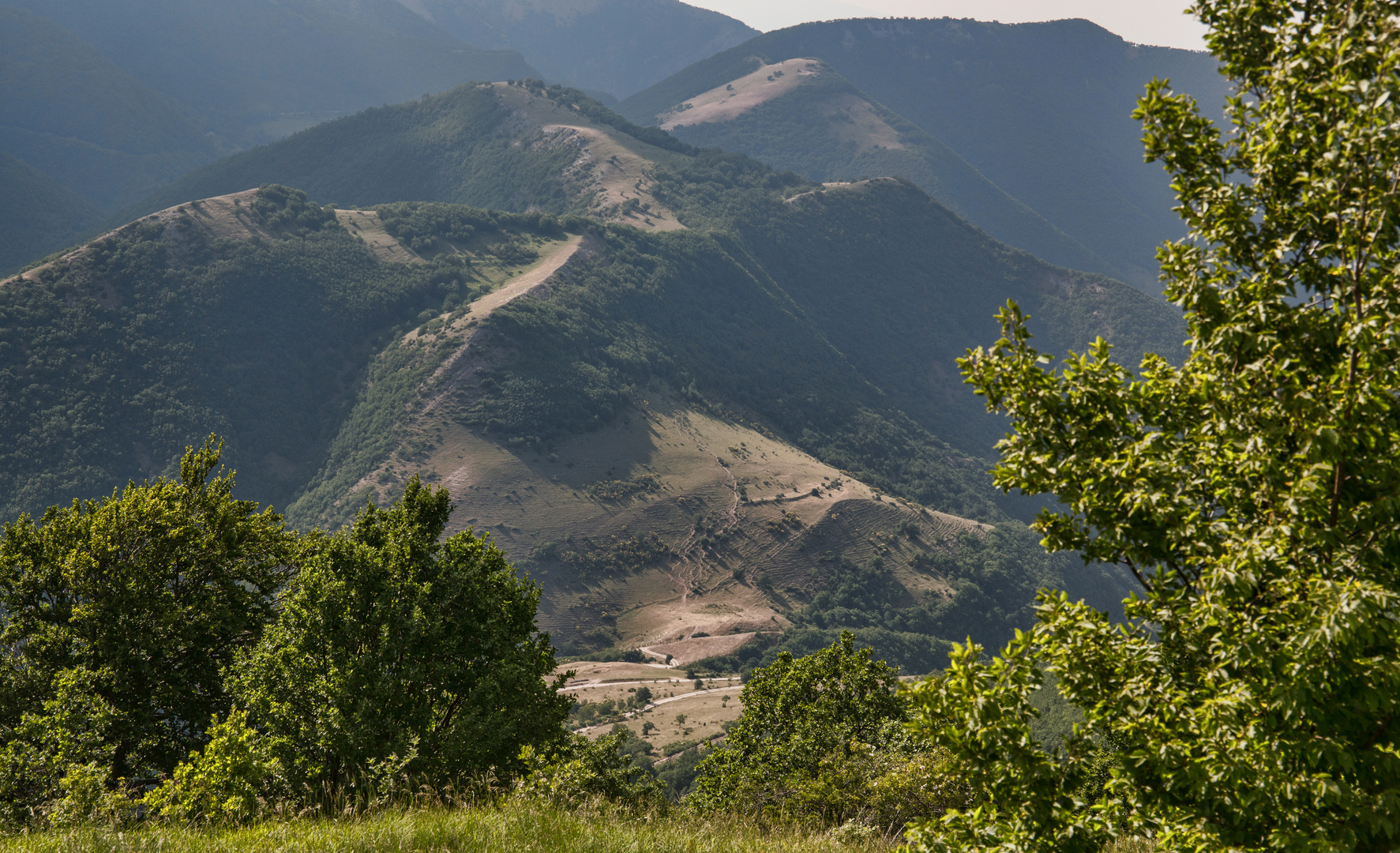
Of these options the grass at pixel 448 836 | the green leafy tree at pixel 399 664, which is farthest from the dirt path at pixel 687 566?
the grass at pixel 448 836

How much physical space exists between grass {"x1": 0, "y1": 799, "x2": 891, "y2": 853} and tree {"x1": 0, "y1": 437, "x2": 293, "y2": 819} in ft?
37.2

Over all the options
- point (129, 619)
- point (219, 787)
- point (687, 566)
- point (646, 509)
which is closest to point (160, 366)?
point (646, 509)

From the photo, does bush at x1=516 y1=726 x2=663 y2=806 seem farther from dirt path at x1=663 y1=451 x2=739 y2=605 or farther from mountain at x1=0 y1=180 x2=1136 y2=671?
dirt path at x1=663 y1=451 x2=739 y2=605

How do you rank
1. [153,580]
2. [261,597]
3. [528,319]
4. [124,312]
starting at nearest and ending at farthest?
[153,580], [261,597], [124,312], [528,319]

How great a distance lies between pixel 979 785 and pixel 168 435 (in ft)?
654

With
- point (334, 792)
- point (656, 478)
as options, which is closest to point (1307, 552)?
point (334, 792)

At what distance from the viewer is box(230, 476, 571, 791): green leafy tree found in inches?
632

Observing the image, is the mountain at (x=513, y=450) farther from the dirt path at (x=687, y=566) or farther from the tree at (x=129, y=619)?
the tree at (x=129, y=619)

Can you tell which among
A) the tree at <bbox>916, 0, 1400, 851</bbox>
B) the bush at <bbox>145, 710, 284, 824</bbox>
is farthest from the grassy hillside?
the tree at <bbox>916, 0, 1400, 851</bbox>

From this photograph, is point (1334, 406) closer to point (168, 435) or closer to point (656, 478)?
point (656, 478)

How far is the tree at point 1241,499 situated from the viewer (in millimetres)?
5355

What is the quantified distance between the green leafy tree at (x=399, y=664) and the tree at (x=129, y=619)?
305 cm

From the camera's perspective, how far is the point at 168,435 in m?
166

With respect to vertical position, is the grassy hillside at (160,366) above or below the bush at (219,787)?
above
